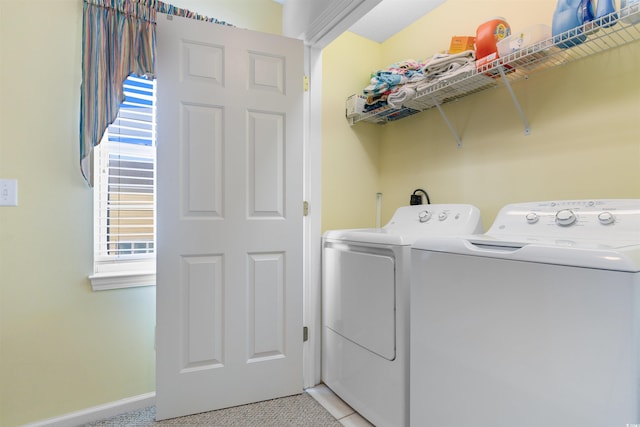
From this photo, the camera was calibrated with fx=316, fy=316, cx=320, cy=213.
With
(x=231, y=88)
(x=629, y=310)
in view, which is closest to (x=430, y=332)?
(x=629, y=310)

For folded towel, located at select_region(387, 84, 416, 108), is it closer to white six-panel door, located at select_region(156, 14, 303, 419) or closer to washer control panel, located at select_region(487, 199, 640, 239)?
white six-panel door, located at select_region(156, 14, 303, 419)

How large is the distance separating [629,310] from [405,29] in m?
2.13

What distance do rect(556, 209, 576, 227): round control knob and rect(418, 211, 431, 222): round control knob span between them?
64 cm

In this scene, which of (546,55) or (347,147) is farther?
(347,147)

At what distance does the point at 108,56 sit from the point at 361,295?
1.73m

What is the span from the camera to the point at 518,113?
1.57 m

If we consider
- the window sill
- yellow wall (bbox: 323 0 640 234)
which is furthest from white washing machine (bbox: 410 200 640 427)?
the window sill

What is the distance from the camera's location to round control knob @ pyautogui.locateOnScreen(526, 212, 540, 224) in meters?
1.26

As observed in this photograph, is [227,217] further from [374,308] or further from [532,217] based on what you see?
[532,217]

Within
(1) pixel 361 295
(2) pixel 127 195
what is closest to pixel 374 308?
(1) pixel 361 295

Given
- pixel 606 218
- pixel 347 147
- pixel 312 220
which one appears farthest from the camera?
pixel 347 147

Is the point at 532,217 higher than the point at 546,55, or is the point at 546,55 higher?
the point at 546,55

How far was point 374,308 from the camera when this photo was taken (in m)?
1.48

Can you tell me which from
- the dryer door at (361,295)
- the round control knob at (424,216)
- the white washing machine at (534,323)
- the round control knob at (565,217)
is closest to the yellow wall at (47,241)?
the dryer door at (361,295)
